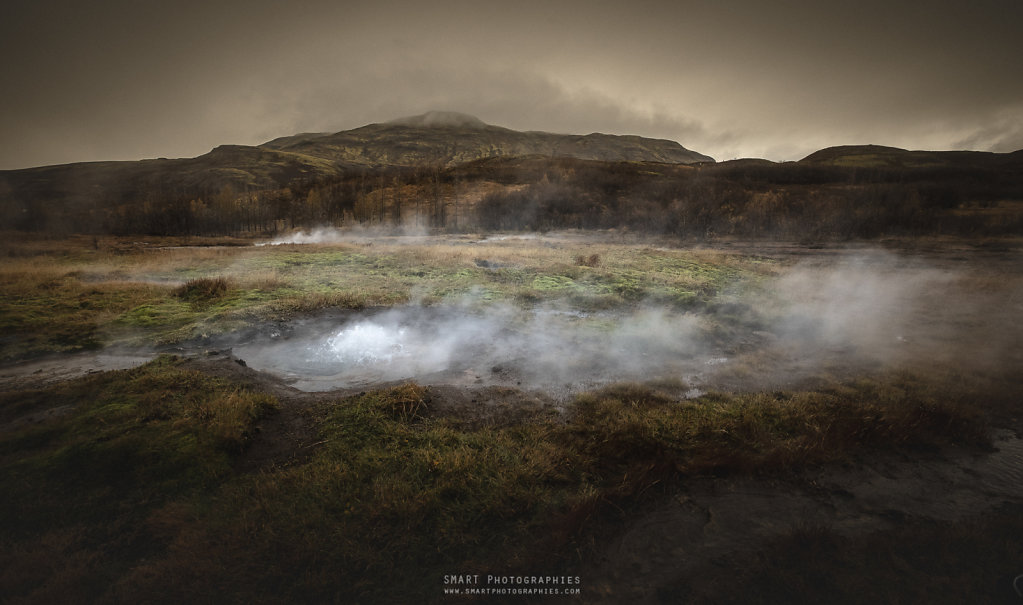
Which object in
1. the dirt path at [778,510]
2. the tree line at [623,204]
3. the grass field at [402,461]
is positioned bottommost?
the dirt path at [778,510]

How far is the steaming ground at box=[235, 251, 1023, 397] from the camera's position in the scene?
7426mm

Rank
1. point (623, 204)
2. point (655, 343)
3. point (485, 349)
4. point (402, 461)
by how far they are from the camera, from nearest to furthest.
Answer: point (402, 461), point (485, 349), point (655, 343), point (623, 204)

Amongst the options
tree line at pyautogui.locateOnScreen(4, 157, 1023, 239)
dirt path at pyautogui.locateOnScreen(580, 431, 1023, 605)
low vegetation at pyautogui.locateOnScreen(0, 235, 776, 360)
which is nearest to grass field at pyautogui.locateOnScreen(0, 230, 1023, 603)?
dirt path at pyautogui.locateOnScreen(580, 431, 1023, 605)

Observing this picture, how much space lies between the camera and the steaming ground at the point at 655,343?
7.43 m

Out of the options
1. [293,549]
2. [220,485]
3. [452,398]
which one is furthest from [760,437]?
[220,485]

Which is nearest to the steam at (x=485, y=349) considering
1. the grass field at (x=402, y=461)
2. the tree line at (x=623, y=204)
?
the grass field at (x=402, y=461)

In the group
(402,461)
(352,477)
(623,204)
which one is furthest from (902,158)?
(352,477)

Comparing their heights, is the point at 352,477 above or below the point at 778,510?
above

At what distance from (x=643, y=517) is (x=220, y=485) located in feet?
14.2

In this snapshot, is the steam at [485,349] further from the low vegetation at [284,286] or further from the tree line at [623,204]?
the tree line at [623,204]

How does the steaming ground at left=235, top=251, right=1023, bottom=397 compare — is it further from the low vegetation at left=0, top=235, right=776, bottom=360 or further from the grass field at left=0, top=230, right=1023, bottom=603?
the low vegetation at left=0, top=235, right=776, bottom=360

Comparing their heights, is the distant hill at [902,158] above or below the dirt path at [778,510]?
above

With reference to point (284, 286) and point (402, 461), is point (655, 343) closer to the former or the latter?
point (402, 461)

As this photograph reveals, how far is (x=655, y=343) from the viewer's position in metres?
9.20
